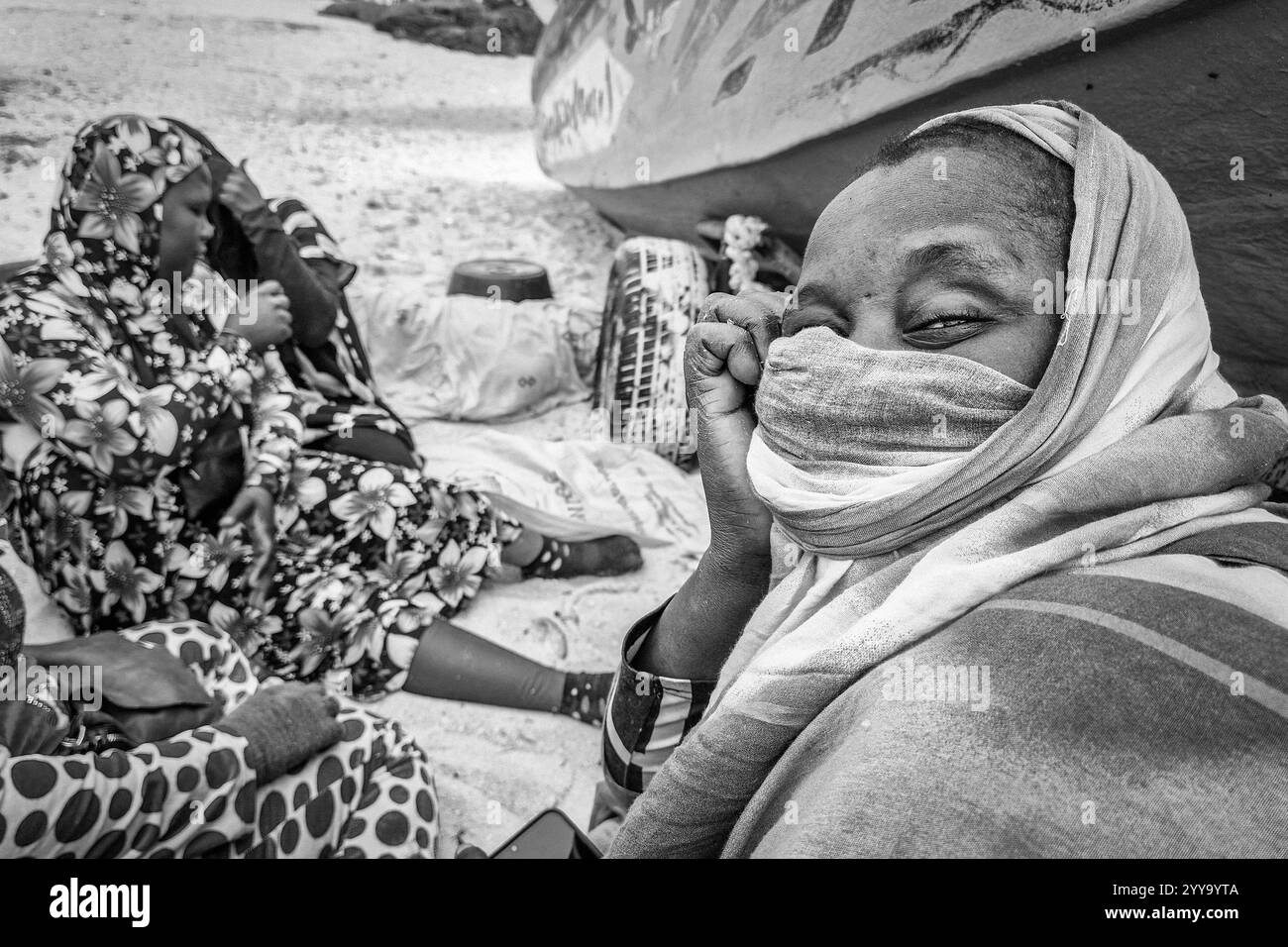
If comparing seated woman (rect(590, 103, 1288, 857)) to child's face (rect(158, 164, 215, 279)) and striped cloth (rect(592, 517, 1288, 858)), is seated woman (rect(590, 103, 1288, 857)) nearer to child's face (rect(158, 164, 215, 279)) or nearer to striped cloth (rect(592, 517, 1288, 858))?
striped cloth (rect(592, 517, 1288, 858))

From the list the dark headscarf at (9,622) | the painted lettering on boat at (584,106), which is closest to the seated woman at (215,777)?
the dark headscarf at (9,622)

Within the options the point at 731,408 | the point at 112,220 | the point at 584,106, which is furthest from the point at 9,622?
the point at 584,106

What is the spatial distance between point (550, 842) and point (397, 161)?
6106 millimetres

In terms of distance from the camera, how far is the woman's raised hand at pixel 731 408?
4.07ft

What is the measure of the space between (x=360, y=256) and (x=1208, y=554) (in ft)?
17.9

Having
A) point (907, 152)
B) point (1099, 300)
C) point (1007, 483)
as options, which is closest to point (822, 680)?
point (1007, 483)

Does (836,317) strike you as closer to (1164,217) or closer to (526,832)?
(1164,217)

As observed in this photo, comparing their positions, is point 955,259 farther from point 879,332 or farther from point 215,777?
point 215,777

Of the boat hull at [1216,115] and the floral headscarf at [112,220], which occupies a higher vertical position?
the boat hull at [1216,115]

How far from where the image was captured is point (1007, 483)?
88 cm

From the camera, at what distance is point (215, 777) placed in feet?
5.41

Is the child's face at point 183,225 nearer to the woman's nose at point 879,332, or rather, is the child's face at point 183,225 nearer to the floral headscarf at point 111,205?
the floral headscarf at point 111,205

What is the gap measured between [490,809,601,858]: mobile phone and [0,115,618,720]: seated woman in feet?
3.43

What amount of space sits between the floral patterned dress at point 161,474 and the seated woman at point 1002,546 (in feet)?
6.35
